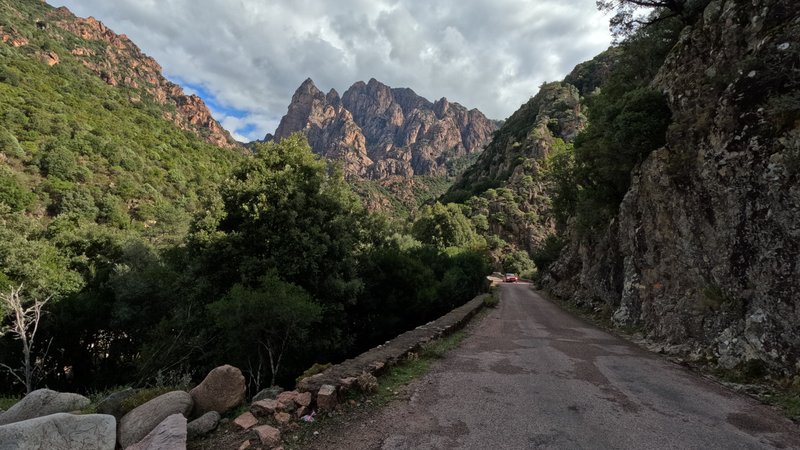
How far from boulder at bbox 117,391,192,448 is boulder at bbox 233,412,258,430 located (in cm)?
133

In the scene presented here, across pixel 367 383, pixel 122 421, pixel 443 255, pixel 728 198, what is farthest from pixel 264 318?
pixel 443 255

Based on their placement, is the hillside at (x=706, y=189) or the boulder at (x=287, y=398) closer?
the boulder at (x=287, y=398)

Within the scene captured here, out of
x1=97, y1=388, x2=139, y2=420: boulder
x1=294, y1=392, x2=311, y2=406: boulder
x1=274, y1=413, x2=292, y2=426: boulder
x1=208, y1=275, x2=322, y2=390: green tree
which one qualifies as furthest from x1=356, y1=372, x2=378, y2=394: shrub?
x1=208, y1=275, x2=322, y2=390: green tree

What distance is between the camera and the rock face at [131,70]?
11050 cm

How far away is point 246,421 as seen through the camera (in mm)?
5246

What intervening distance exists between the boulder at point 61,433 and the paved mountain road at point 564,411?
2962mm

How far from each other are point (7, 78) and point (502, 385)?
299 ft

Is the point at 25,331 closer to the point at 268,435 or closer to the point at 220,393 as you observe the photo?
the point at 220,393

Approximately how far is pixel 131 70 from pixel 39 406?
519 feet

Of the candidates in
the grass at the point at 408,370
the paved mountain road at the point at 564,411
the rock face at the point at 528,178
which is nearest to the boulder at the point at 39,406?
the paved mountain road at the point at 564,411

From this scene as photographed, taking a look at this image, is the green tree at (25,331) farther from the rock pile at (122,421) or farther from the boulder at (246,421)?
the boulder at (246,421)

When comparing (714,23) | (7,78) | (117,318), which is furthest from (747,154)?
(7,78)

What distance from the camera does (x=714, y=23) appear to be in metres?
12.8

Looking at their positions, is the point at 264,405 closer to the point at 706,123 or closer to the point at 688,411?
the point at 688,411
